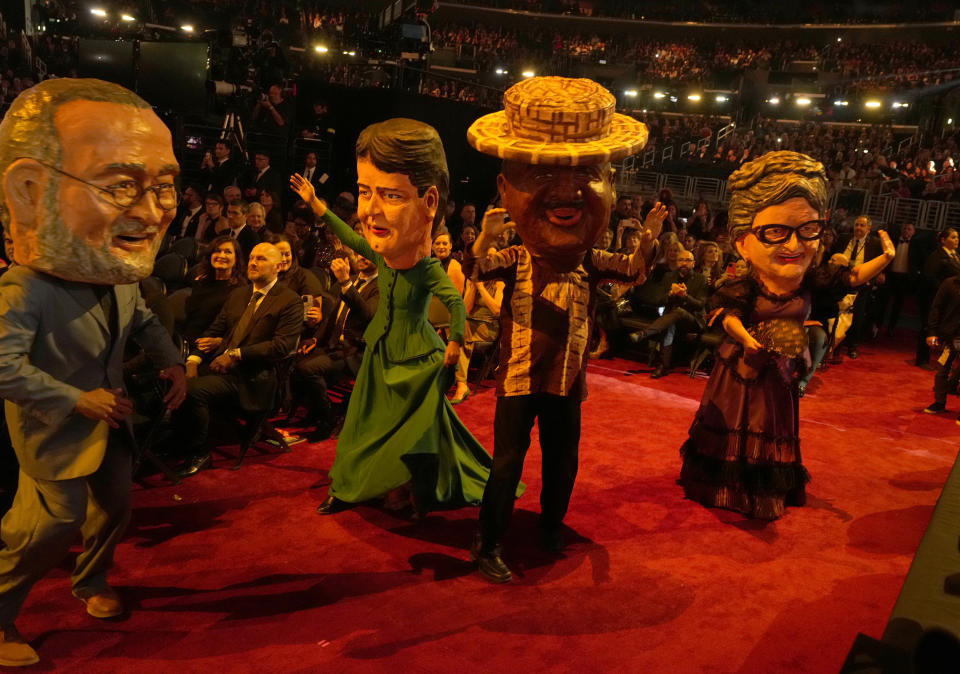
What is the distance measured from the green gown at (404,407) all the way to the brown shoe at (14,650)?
1600mm

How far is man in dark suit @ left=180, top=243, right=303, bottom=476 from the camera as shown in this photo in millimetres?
4594

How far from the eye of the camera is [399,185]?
3850 mm

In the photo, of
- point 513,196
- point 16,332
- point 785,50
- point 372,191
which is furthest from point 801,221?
point 785,50

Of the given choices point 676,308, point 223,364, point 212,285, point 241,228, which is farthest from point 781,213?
point 241,228

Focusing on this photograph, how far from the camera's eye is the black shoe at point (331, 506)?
4.10 metres

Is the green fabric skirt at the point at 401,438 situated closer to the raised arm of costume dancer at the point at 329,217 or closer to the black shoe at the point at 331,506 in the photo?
the black shoe at the point at 331,506

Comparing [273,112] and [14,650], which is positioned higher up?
[273,112]

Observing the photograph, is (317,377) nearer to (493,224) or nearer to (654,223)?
(493,224)

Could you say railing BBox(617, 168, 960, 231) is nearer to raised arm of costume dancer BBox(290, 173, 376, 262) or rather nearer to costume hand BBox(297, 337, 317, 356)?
costume hand BBox(297, 337, 317, 356)

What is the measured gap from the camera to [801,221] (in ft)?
13.2

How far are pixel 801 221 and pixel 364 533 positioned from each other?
2.75 m

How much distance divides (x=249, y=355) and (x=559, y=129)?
2.41 metres

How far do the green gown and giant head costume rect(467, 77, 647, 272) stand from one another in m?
0.74

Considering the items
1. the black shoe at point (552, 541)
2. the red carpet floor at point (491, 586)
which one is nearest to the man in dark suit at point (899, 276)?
the red carpet floor at point (491, 586)
